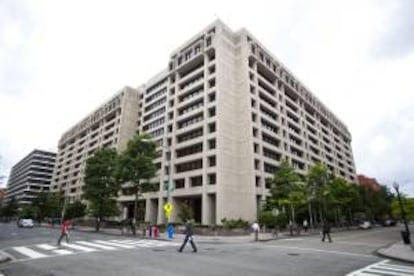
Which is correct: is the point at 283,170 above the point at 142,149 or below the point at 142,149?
below

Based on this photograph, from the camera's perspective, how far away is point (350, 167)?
9944 centimetres

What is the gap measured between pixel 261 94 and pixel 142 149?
27.7 m

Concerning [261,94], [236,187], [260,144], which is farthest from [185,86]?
[236,187]

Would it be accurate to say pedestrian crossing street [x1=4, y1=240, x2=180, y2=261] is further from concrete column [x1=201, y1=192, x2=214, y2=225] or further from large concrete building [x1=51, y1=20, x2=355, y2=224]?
concrete column [x1=201, y1=192, x2=214, y2=225]

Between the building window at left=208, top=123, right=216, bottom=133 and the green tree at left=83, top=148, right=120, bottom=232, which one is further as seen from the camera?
the building window at left=208, top=123, right=216, bottom=133

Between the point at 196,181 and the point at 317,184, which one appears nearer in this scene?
the point at 317,184

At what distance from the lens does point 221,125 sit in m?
45.4

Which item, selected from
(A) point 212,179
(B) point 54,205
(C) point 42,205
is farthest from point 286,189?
(C) point 42,205

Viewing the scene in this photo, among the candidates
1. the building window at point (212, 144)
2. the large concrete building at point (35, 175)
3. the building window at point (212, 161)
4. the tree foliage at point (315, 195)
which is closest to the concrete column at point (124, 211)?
the building window at point (212, 161)

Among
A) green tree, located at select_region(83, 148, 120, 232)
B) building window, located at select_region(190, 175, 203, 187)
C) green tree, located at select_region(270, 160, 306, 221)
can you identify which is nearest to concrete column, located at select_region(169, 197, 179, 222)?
building window, located at select_region(190, 175, 203, 187)

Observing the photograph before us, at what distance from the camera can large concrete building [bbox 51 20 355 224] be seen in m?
44.4

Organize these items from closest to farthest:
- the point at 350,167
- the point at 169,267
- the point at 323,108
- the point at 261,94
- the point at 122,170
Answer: the point at 169,267, the point at 122,170, the point at 261,94, the point at 323,108, the point at 350,167

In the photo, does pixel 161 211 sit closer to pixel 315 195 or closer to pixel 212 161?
pixel 212 161

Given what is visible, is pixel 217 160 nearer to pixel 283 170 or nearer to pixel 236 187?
pixel 236 187
